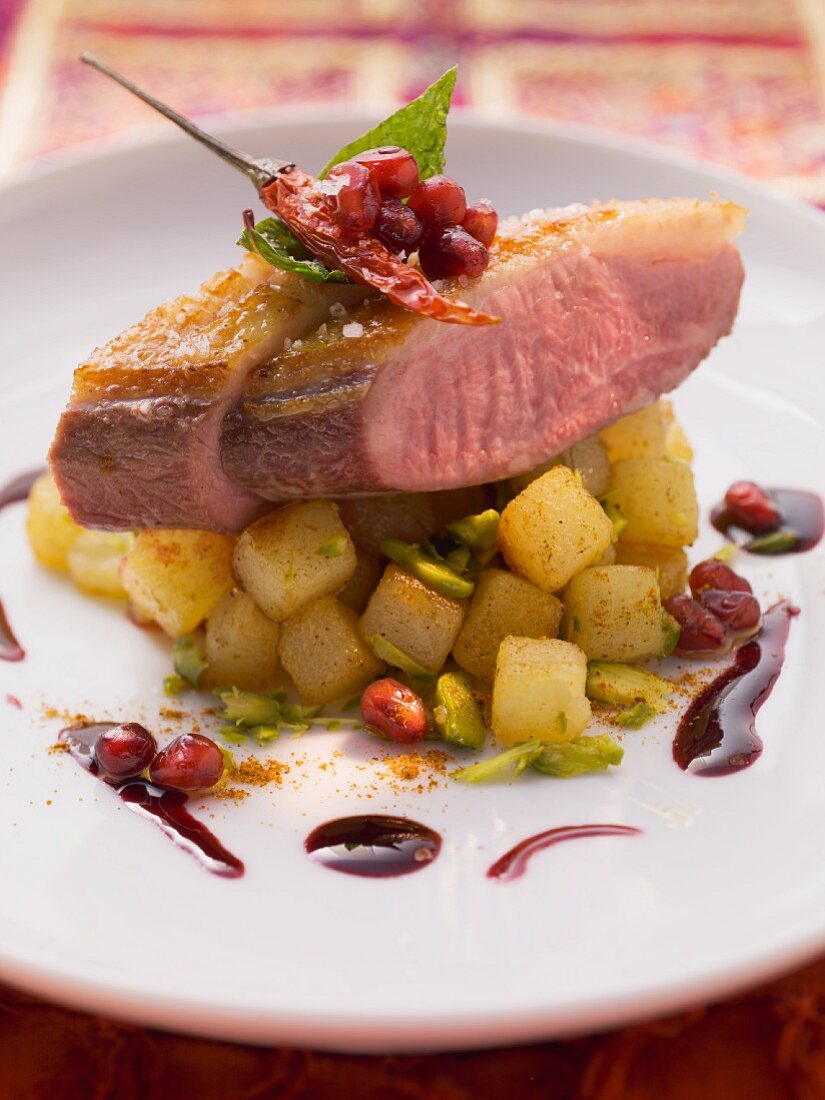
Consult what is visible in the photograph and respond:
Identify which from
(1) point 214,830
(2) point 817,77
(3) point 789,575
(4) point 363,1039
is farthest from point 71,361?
(2) point 817,77

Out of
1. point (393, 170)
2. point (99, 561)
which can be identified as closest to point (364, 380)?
point (393, 170)

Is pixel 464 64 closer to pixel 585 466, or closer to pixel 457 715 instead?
pixel 585 466

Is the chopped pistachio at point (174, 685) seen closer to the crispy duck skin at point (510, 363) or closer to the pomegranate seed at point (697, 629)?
the crispy duck skin at point (510, 363)

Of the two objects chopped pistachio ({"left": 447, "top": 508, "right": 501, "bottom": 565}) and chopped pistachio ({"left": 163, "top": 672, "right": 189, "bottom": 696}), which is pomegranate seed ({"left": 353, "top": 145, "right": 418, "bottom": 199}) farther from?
chopped pistachio ({"left": 163, "top": 672, "right": 189, "bottom": 696})

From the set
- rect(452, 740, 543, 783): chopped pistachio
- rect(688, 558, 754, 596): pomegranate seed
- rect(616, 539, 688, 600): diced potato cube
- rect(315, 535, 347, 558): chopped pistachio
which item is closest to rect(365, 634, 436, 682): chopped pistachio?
rect(315, 535, 347, 558): chopped pistachio

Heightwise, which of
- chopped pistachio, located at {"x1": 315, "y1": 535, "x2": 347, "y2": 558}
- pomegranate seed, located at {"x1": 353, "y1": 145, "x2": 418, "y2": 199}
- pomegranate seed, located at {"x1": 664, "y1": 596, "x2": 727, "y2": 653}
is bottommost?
pomegranate seed, located at {"x1": 664, "y1": 596, "x2": 727, "y2": 653}

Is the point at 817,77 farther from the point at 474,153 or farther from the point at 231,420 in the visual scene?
the point at 231,420

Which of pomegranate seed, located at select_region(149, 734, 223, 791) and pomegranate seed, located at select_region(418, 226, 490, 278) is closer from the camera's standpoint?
pomegranate seed, located at select_region(149, 734, 223, 791)
